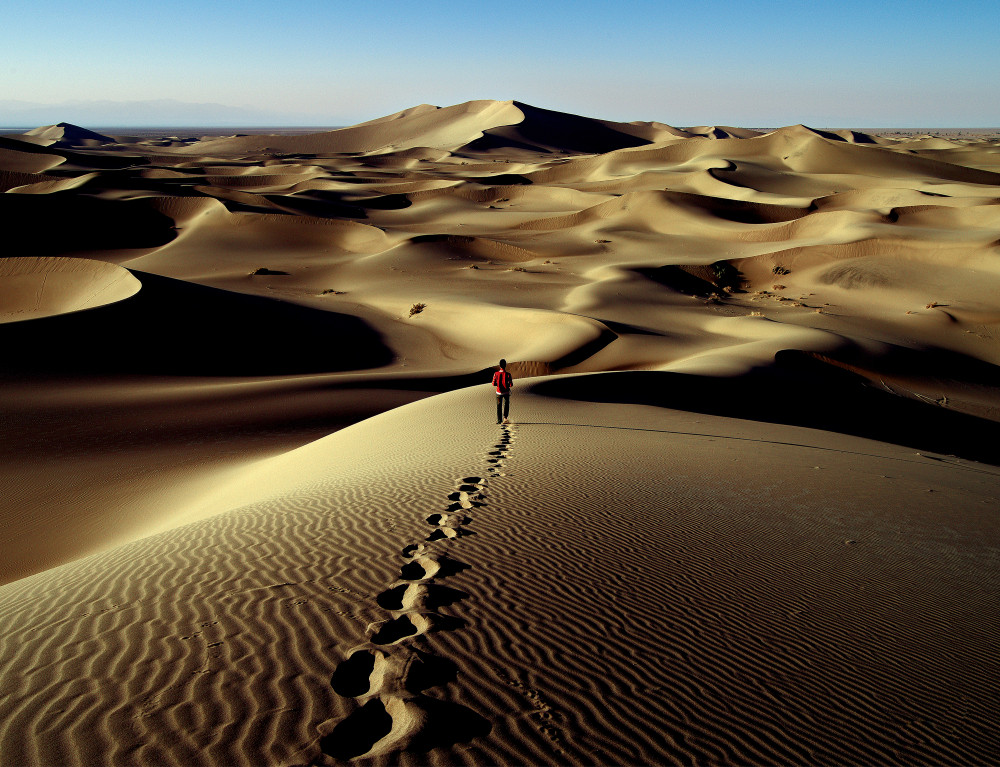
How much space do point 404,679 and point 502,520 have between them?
2486 millimetres

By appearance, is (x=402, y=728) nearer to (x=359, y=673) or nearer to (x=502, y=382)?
(x=359, y=673)

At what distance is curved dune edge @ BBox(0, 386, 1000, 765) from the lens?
3.05 meters

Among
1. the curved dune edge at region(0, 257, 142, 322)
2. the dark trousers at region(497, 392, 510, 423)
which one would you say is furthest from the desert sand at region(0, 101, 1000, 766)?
the dark trousers at region(497, 392, 510, 423)

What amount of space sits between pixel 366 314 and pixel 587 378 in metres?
12.3

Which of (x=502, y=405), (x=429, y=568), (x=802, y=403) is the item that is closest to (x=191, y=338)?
(x=502, y=405)

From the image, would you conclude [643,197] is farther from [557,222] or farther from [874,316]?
[874,316]

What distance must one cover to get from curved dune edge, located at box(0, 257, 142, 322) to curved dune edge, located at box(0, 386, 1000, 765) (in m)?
19.0

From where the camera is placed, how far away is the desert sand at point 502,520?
3191 millimetres

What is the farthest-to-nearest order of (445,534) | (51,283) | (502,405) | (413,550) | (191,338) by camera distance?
(51,283), (191,338), (502,405), (445,534), (413,550)

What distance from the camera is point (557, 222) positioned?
43906 mm

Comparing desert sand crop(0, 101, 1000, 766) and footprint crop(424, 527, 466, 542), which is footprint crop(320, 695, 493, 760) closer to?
desert sand crop(0, 101, 1000, 766)

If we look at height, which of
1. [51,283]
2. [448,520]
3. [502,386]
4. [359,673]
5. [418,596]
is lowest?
[51,283]

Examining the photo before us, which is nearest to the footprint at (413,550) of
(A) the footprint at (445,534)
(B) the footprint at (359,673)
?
(A) the footprint at (445,534)

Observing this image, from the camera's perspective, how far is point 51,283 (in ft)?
77.1
